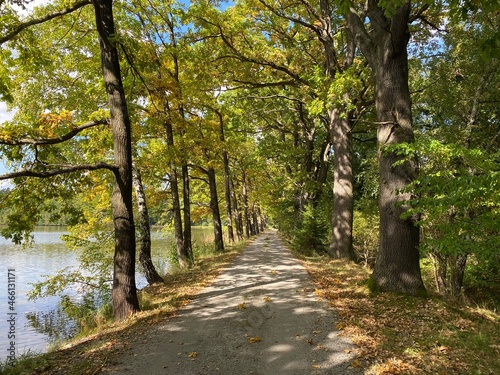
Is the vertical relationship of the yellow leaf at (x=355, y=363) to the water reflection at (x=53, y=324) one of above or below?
above

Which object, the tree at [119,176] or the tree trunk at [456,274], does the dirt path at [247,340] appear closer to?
the tree at [119,176]

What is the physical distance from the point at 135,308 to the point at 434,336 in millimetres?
5396

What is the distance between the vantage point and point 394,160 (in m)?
6.54

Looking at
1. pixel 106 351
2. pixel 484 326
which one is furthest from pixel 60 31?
pixel 484 326

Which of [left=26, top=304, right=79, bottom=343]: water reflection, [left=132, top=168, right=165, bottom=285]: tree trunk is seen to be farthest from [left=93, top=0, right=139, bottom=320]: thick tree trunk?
[left=132, top=168, right=165, bottom=285]: tree trunk

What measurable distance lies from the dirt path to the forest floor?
0.01 metres

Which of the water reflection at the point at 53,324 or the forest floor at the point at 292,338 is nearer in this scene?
the forest floor at the point at 292,338

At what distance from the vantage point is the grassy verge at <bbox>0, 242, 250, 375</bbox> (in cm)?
434

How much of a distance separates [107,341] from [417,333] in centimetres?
482

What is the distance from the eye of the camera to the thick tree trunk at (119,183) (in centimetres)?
658

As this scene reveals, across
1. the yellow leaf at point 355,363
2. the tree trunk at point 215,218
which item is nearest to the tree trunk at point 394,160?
the yellow leaf at point 355,363

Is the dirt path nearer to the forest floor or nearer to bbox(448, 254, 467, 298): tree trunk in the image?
the forest floor

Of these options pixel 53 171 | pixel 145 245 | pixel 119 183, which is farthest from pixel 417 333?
pixel 145 245

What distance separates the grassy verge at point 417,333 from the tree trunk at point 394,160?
0.43 meters
